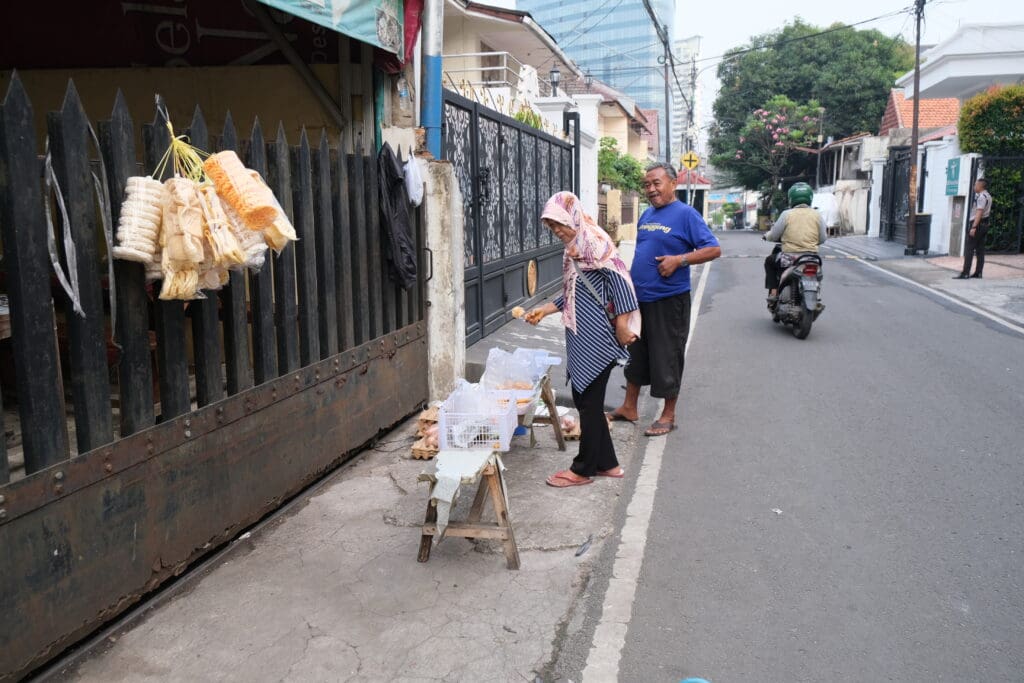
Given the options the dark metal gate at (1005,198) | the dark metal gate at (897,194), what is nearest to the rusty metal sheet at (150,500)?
the dark metal gate at (1005,198)

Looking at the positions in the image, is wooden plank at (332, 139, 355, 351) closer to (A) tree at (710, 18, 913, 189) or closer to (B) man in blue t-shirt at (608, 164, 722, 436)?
(B) man in blue t-shirt at (608, 164, 722, 436)

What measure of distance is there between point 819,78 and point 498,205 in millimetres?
45774

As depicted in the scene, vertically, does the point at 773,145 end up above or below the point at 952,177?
above

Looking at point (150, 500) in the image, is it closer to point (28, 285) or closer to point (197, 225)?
point (28, 285)

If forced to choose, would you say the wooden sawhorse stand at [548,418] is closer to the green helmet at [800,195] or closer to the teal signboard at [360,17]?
the teal signboard at [360,17]

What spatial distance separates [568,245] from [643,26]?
32.8 meters

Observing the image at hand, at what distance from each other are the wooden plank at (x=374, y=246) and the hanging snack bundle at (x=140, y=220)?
2.58 metres

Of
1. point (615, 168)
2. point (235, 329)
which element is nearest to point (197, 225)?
point (235, 329)

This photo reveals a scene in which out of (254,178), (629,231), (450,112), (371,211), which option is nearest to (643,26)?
(629,231)

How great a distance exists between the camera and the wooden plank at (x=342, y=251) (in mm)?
5387

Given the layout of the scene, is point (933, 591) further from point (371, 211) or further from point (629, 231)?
point (629, 231)

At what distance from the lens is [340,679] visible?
3.16m

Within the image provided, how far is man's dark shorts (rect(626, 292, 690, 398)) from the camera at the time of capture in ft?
20.8

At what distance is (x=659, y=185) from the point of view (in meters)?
6.01
